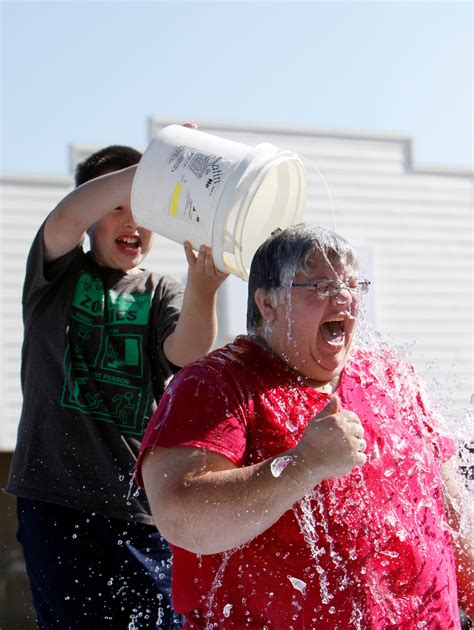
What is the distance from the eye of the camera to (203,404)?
5.97 ft

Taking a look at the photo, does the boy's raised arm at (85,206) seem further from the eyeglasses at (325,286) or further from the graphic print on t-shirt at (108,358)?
the eyeglasses at (325,286)

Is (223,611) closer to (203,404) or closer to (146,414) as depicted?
(203,404)

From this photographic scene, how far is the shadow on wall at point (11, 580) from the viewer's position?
12.2ft

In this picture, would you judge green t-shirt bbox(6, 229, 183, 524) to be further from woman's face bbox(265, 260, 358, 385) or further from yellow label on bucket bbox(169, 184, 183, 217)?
woman's face bbox(265, 260, 358, 385)

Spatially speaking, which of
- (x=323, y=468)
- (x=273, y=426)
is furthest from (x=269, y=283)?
(x=323, y=468)

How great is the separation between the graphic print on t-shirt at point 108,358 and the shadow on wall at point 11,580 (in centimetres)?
123

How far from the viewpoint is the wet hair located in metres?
2.01

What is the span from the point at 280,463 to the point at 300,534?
0.74ft

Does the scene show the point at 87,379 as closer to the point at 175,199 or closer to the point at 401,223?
the point at 175,199

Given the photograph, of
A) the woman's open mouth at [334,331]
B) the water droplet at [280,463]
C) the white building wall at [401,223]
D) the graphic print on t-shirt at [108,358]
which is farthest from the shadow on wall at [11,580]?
the white building wall at [401,223]

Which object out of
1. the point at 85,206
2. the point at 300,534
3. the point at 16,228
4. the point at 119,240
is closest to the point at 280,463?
the point at 300,534

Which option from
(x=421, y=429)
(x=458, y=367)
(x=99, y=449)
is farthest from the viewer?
(x=458, y=367)

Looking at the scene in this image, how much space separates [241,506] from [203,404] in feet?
0.78

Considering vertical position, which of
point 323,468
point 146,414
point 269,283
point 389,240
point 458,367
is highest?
point 269,283
